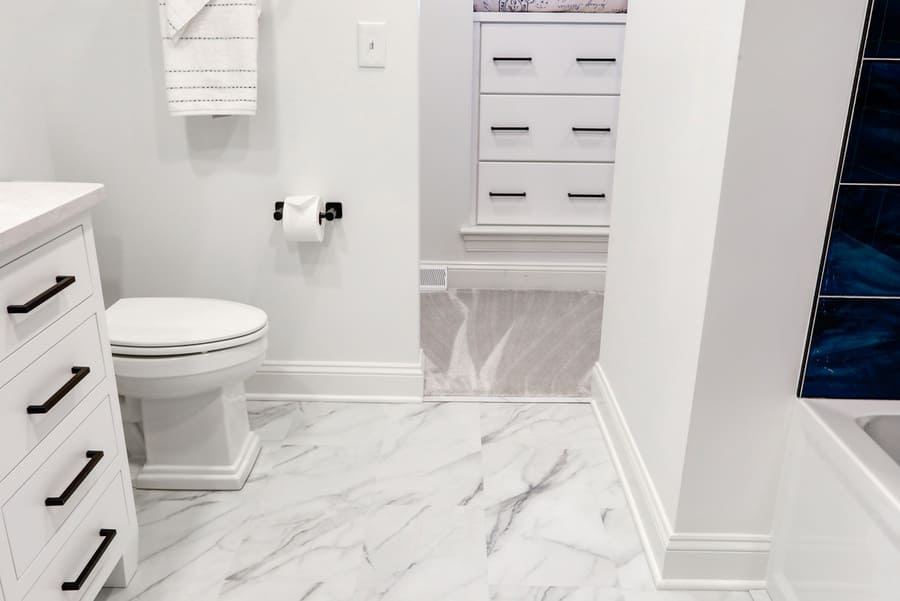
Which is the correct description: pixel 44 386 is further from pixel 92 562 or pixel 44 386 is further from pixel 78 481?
pixel 92 562

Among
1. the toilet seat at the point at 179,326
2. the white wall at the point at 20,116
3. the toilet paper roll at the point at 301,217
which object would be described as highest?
the white wall at the point at 20,116

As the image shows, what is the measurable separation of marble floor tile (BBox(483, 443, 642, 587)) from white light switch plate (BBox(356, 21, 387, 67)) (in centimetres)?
118

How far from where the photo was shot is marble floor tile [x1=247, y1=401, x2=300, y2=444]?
2.34 m

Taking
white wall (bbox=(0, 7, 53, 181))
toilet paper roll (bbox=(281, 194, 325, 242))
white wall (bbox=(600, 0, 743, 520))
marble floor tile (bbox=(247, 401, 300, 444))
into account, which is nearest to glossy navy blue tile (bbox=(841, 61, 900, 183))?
white wall (bbox=(600, 0, 743, 520))

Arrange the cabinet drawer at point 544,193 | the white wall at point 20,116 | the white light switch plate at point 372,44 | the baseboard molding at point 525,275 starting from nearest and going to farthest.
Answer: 1. the white wall at point 20,116
2. the white light switch plate at point 372,44
3. the cabinet drawer at point 544,193
4. the baseboard molding at point 525,275

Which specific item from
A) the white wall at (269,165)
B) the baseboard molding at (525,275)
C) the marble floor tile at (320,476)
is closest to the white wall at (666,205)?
the white wall at (269,165)

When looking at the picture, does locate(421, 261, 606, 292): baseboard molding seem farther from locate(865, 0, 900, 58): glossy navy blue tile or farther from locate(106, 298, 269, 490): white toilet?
locate(865, 0, 900, 58): glossy navy blue tile

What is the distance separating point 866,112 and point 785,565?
93 centimetres

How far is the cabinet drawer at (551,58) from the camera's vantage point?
10.6 feet

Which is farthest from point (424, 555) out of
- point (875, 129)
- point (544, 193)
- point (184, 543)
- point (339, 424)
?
point (544, 193)

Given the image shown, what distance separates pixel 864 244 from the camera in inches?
58.1

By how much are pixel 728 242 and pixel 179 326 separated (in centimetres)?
133

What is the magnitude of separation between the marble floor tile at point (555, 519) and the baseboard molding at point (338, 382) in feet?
1.34

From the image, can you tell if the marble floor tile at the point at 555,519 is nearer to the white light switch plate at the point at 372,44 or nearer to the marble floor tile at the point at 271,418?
the marble floor tile at the point at 271,418
